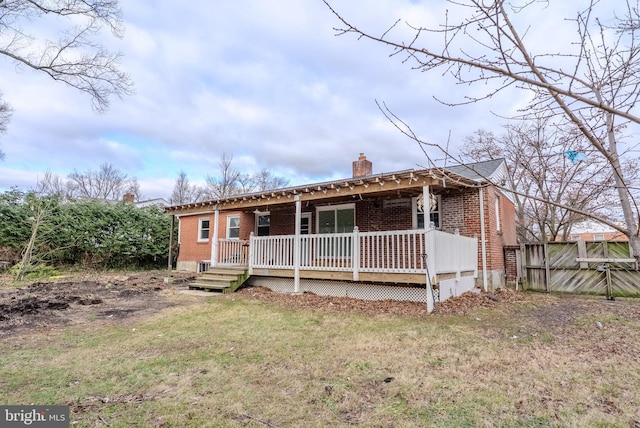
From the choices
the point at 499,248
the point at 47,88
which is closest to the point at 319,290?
the point at 499,248

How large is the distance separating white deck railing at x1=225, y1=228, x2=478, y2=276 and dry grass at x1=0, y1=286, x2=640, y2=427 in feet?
5.37

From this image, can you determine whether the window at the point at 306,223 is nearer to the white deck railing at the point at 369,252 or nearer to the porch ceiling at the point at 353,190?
the porch ceiling at the point at 353,190

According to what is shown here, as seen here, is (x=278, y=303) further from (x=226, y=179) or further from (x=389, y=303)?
(x=226, y=179)

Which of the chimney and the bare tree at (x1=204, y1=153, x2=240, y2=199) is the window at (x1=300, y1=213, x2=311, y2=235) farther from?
the bare tree at (x1=204, y1=153, x2=240, y2=199)

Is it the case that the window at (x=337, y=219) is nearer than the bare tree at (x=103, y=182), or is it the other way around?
the window at (x=337, y=219)

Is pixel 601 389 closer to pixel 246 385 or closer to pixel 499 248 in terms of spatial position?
pixel 246 385

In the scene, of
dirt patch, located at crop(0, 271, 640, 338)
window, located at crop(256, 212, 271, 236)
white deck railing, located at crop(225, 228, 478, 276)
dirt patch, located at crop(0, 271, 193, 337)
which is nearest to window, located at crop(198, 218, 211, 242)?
window, located at crop(256, 212, 271, 236)

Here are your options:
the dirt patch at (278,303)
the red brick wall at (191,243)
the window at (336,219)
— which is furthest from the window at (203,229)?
the window at (336,219)

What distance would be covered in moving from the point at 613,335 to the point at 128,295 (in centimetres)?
1145

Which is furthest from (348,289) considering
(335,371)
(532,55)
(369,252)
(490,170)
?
(532,55)

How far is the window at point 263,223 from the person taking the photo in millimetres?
14634

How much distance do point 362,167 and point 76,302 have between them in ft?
39.0

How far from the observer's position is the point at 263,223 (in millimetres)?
14797

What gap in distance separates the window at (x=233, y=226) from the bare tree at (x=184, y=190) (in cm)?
2631
